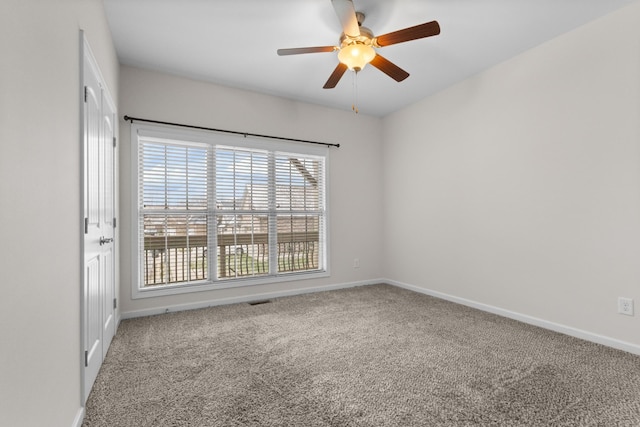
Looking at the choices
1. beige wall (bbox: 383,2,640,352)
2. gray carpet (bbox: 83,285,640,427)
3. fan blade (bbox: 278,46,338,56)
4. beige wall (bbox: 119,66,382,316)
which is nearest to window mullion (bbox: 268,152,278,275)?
beige wall (bbox: 119,66,382,316)

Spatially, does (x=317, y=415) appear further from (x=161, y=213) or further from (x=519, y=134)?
(x=519, y=134)

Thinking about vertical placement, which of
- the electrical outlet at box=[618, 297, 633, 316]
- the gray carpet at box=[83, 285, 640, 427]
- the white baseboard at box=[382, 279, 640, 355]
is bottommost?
the gray carpet at box=[83, 285, 640, 427]

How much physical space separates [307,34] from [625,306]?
3.40 m

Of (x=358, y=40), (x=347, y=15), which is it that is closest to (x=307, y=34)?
(x=358, y=40)

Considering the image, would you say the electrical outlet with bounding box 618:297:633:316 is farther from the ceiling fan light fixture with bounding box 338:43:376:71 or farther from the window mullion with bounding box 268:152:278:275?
the window mullion with bounding box 268:152:278:275

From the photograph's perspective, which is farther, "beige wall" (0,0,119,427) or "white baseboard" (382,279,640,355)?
"white baseboard" (382,279,640,355)

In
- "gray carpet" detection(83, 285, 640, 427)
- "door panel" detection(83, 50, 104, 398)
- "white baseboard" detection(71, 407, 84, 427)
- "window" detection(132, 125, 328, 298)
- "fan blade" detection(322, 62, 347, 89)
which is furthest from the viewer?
"window" detection(132, 125, 328, 298)

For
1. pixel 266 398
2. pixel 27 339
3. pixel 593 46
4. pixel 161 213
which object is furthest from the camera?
pixel 161 213

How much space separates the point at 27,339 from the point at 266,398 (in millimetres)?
1188

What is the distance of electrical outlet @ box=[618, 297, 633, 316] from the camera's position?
2377 mm

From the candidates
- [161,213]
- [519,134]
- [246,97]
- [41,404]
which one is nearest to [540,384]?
[519,134]

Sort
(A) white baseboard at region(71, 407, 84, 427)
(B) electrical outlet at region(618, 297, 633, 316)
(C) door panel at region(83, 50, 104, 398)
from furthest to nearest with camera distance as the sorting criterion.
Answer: (B) electrical outlet at region(618, 297, 633, 316), (C) door panel at region(83, 50, 104, 398), (A) white baseboard at region(71, 407, 84, 427)

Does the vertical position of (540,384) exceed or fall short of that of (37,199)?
it falls short

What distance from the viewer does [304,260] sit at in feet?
14.4
